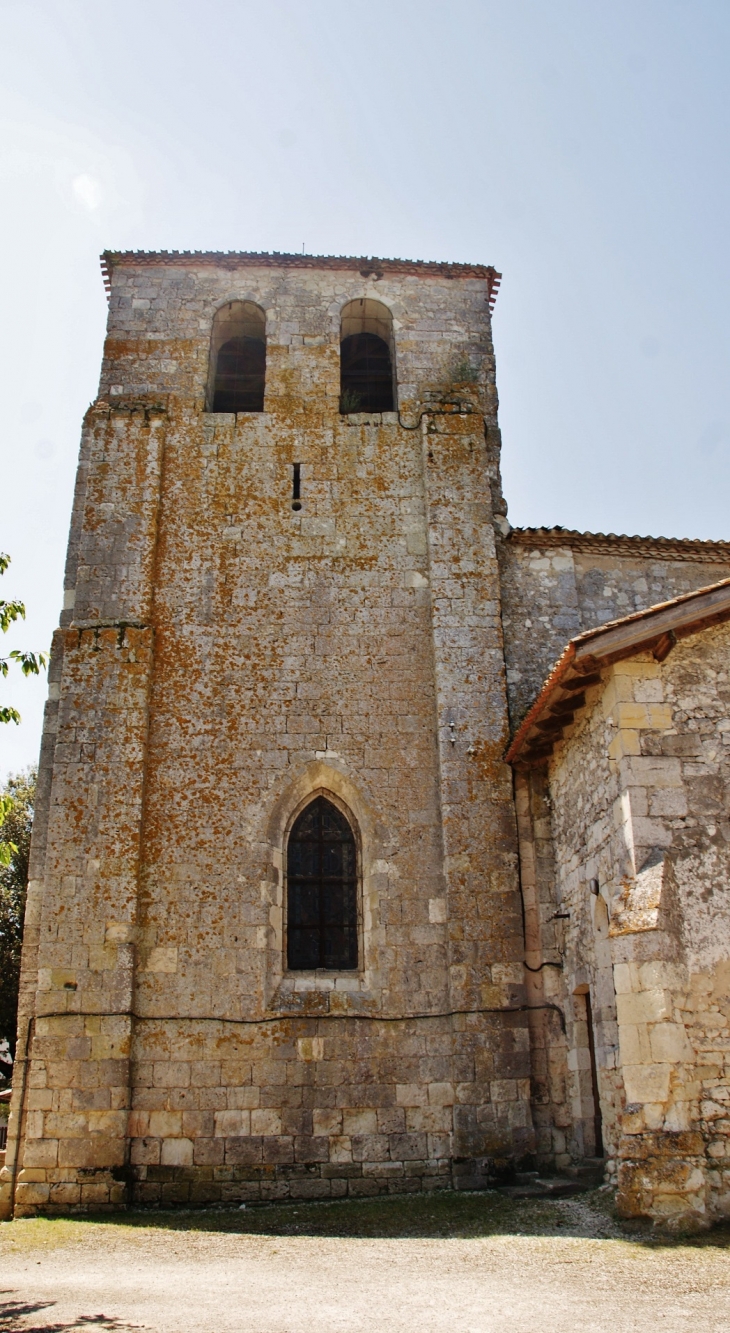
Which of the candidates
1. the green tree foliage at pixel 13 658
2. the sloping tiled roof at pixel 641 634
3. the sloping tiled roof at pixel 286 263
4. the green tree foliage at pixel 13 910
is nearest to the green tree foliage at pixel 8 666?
the green tree foliage at pixel 13 658

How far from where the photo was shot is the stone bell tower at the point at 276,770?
9562mm

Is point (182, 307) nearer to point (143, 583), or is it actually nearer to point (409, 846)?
point (143, 583)

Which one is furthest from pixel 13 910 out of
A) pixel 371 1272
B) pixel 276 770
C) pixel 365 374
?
pixel 371 1272

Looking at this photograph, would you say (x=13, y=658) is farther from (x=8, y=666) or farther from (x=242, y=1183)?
(x=242, y=1183)

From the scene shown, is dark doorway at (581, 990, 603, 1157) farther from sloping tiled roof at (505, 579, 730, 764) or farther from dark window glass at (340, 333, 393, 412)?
dark window glass at (340, 333, 393, 412)

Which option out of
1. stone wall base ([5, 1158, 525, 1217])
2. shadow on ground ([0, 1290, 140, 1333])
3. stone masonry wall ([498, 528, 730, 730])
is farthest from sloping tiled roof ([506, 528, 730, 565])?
shadow on ground ([0, 1290, 140, 1333])

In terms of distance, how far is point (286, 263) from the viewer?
1332 cm

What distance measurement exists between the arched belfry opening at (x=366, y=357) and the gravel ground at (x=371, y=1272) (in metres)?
8.99

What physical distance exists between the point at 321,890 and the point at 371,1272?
441cm

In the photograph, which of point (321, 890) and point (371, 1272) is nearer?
point (371, 1272)

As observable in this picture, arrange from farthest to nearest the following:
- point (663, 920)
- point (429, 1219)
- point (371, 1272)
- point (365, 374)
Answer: point (365, 374)
point (429, 1219)
point (663, 920)
point (371, 1272)

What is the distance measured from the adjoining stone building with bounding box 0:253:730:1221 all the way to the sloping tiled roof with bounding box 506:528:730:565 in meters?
0.04

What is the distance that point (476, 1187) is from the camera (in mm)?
9281

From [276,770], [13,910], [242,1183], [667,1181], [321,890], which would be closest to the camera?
[667,1181]
